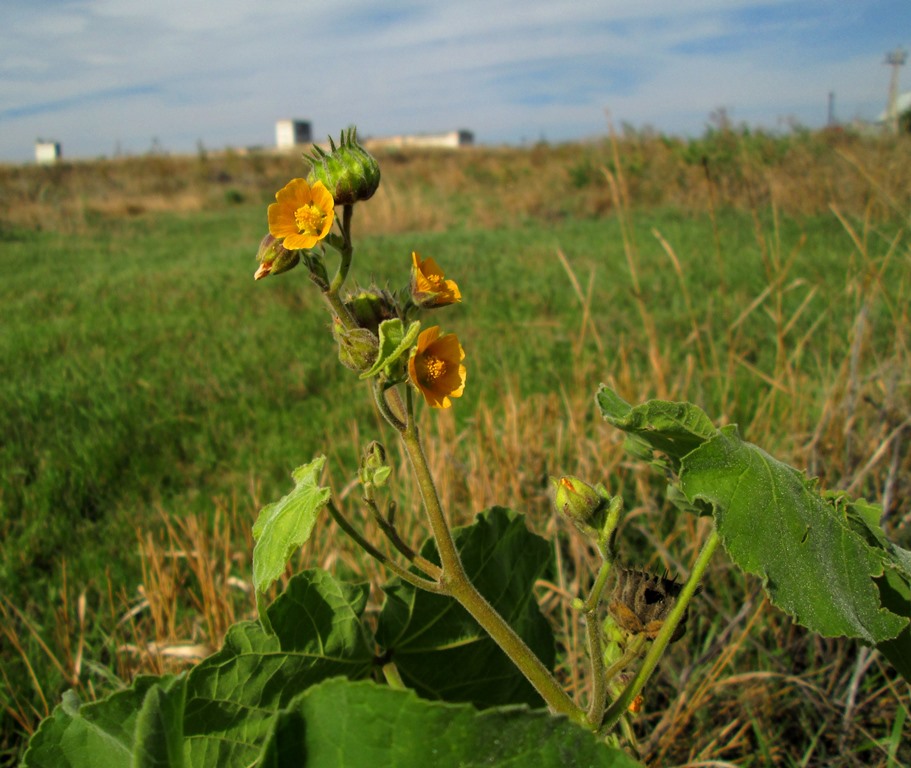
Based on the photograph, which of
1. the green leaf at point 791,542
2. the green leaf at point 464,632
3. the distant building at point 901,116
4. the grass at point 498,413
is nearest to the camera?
the green leaf at point 791,542

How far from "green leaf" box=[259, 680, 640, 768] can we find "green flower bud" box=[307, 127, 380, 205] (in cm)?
45

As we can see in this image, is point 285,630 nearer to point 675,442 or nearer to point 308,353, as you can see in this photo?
point 675,442

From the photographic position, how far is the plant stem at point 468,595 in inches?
28.0

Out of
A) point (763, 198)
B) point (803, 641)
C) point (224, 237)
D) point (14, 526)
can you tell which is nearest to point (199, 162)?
point (224, 237)

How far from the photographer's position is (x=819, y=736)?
1.35 m

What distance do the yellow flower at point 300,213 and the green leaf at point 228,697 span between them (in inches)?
14.0

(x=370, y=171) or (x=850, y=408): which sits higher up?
(x=370, y=171)

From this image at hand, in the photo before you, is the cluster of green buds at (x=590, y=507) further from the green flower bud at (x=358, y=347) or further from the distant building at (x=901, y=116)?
the distant building at (x=901, y=116)

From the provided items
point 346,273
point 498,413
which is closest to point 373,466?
point 346,273

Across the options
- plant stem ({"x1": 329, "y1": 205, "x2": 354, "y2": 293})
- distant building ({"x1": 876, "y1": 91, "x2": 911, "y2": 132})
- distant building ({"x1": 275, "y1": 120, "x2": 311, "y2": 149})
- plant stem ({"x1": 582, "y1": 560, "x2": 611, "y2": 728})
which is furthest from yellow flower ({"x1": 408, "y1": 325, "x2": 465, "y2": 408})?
distant building ({"x1": 275, "y1": 120, "x2": 311, "y2": 149})

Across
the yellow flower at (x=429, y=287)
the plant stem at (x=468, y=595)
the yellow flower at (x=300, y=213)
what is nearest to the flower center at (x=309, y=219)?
the yellow flower at (x=300, y=213)

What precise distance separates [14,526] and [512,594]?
77.1 inches

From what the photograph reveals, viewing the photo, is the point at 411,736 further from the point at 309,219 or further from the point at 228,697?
the point at 309,219

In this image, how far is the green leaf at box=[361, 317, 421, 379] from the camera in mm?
661
